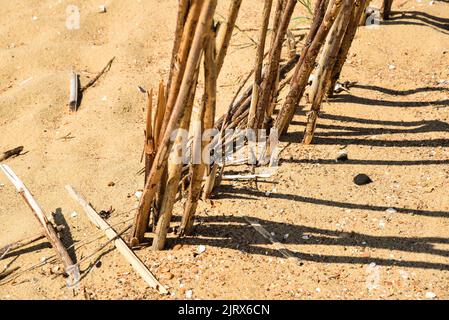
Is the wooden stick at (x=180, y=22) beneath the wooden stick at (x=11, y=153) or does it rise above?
above

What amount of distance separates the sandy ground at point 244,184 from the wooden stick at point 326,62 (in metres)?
0.12

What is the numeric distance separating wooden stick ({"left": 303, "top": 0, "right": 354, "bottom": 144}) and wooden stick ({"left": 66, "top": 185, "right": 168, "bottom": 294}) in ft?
3.10

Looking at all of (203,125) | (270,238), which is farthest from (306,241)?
(203,125)

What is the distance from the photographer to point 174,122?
188 cm

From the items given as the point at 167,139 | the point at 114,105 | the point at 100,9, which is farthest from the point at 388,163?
the point at 100,9

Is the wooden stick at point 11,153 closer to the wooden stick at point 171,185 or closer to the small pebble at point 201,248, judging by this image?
the wooden stick at point 171,185

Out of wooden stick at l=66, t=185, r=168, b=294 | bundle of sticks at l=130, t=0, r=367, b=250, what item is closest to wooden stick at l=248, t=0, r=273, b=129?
bundle of sticks at l=130, t=0, r=367, b=250

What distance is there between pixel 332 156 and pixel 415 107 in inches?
22.5

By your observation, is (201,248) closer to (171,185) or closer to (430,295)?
(171,185)

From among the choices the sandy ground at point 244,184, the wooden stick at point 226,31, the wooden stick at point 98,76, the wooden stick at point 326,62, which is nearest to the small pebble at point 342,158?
the sandy ground at point 244,184

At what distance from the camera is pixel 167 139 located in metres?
1.92

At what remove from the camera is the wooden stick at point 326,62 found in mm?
Result: 2486

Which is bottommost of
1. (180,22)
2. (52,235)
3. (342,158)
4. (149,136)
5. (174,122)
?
(52,235)

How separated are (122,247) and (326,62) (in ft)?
3.72
